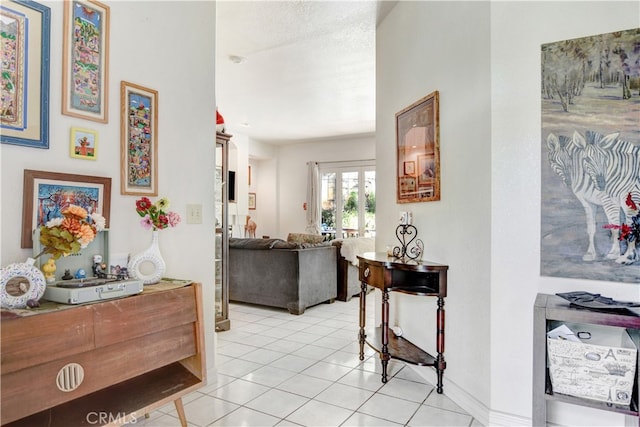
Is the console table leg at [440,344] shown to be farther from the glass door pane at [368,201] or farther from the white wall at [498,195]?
the glass door pane at [368,201]

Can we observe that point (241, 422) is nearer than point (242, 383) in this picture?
Yes

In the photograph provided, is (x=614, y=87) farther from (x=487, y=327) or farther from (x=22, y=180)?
(x=22, y=180)

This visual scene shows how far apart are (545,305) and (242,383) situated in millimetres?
1876

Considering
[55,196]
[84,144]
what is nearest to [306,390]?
[55,196]

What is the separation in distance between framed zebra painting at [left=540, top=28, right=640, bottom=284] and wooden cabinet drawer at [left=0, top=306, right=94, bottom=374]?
2.06m

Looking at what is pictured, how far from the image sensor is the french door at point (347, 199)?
7781 mm

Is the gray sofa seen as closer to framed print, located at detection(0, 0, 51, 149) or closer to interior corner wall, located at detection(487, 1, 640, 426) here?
interior corner wall, located at detection(487, 1, 640, 426)

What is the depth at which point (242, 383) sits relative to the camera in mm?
2502

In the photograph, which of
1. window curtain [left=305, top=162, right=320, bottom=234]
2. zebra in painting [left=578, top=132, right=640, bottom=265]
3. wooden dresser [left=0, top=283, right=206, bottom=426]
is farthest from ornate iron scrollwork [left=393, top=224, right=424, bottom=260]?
window curtain [left=305, top=162, right=320, bottom=234]

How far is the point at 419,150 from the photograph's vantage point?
2695 millimetres

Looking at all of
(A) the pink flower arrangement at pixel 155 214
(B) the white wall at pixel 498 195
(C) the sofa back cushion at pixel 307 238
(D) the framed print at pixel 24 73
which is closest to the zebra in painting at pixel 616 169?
(B) the white wall at pixel 498 195

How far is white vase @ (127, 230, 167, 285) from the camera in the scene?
74.4 inches

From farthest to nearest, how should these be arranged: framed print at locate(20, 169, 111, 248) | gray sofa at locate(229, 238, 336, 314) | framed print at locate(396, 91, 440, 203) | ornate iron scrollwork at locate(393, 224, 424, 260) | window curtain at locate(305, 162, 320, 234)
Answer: window curtain at locate(305, 162, 320, 234), gray sofa at locate(229, 238, 336, 314), ornate iron scrollwork at locate(393, 224, 424, 260), framed print at locate(396, 91, 440, 203), framed print at locate(20, 169, 111, 248)

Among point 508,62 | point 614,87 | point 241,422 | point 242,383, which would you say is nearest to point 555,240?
point 614,87
